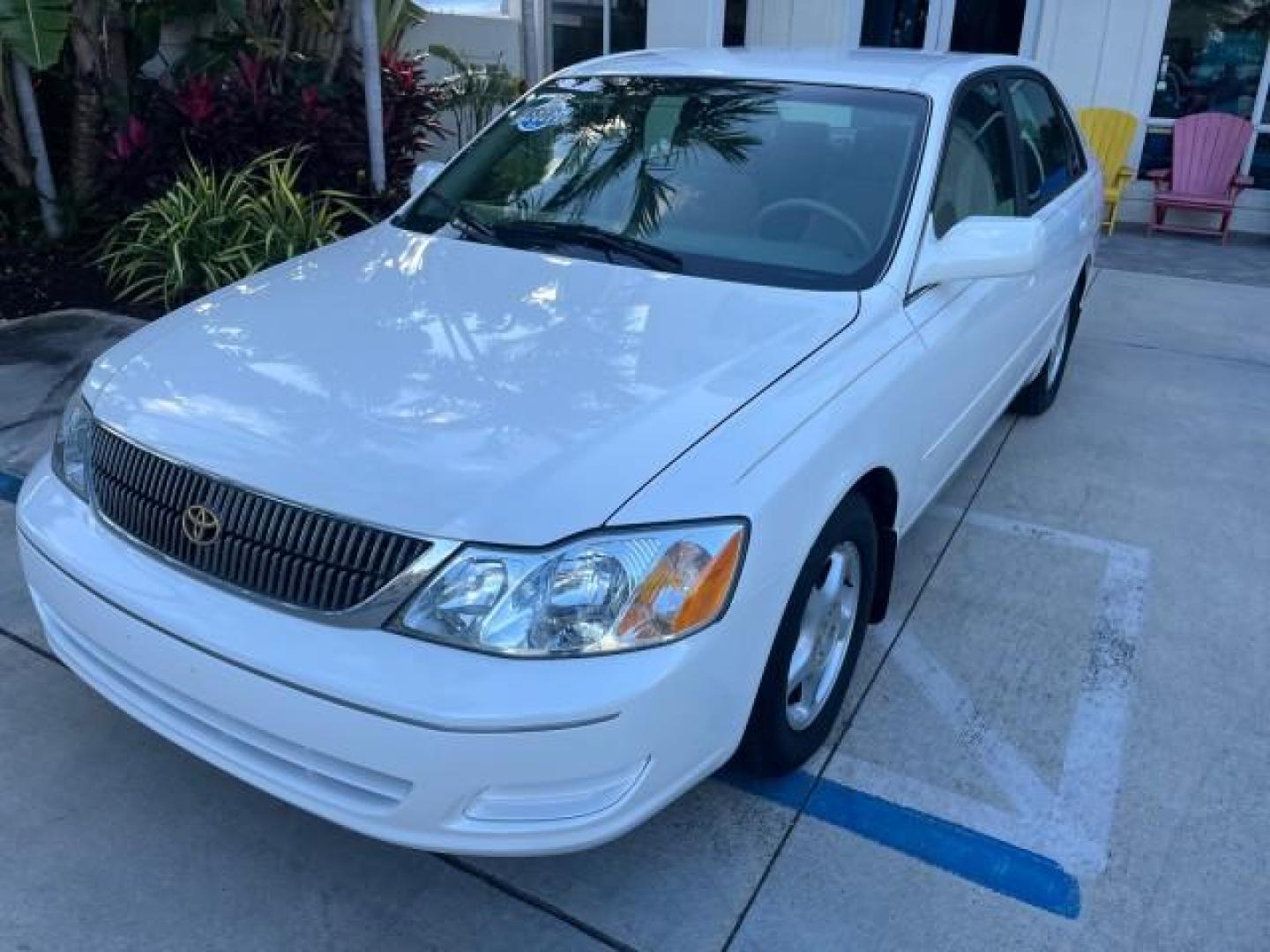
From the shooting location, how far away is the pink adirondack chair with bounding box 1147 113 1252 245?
923cm

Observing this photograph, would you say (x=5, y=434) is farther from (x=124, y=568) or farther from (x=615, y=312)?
(x=615, y=312)

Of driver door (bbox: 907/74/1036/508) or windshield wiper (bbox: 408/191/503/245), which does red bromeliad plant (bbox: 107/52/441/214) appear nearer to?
windshield wiper (bbox: 408/191/503/245)

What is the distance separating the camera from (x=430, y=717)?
1.90 meters

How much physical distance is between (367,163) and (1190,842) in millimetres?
6774

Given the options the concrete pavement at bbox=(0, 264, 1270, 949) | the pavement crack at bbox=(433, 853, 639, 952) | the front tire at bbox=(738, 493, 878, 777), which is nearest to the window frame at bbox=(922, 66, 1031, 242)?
the front tire at bbox=(738, 493, 878, 777)

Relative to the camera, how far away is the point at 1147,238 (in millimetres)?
9547

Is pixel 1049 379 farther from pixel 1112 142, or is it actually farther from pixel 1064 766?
pixel 1112 142

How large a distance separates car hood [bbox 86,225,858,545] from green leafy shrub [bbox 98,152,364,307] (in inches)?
129

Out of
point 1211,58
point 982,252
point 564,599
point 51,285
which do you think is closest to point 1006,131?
point 982,252

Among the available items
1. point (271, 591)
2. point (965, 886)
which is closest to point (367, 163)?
point (271, 591)

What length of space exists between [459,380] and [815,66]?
199 cm

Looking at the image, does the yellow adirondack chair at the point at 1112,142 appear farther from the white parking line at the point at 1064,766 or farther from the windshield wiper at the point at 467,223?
the windshield wiper at the point at 467,223

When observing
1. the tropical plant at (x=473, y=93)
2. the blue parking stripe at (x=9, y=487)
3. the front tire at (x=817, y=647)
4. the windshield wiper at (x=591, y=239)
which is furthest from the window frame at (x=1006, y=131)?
the tropical plant at (x=473, y=93)

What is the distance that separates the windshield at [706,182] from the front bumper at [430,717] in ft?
4.37
